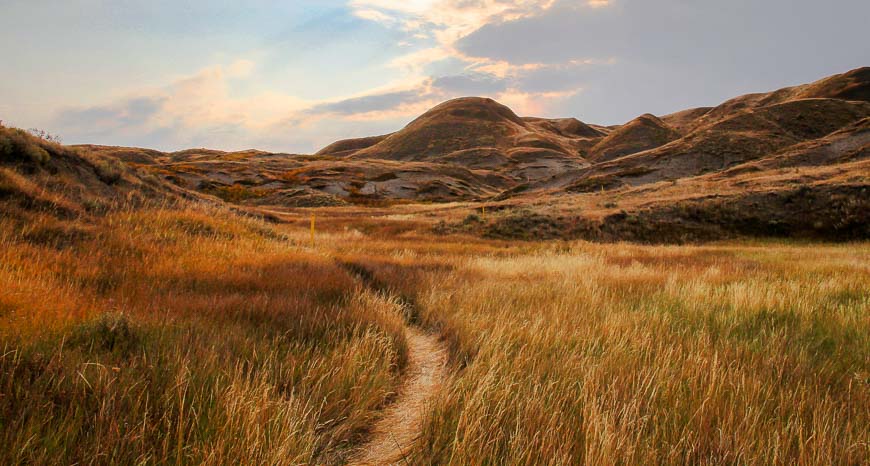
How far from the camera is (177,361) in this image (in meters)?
2.72

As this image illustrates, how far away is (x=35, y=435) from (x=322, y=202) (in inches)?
2320


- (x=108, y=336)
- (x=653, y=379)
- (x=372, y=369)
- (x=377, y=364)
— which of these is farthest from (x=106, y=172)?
(x=653, y=379)

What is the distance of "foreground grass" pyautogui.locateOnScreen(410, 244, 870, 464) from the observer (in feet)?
7.75

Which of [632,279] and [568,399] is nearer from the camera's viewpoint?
[568,399]

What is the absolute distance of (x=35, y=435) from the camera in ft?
5.93

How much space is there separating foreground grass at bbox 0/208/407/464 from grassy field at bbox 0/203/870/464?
0.06ft

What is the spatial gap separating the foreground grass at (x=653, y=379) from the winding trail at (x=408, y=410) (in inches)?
7.7

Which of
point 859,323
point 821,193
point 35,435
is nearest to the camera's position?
point 35,435

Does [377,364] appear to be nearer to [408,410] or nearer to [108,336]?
[408,410]

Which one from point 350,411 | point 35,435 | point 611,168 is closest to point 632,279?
point 350,411

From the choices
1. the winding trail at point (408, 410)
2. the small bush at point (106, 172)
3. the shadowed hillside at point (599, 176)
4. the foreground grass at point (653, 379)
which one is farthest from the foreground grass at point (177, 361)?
the small bush at point (106, 172)

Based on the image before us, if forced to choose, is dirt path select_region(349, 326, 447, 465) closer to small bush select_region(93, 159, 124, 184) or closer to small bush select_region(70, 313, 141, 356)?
small bush select_region(70, 313, 141, 356)

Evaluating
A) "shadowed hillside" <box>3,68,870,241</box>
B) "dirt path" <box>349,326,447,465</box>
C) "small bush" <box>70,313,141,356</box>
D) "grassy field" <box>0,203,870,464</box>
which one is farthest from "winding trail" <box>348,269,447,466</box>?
"shadowed hillside" <box>3,68,870,241</box>

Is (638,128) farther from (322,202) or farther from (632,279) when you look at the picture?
(632,279)
